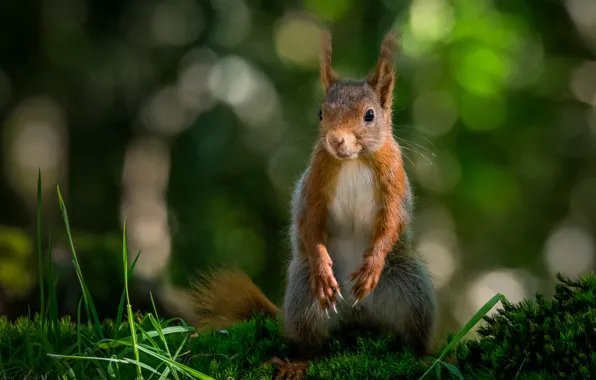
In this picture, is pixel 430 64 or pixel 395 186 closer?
pixel 395 186

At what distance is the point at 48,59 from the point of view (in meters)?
8.24

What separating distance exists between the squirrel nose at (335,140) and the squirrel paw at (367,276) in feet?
1.82

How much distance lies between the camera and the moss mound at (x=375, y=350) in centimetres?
273

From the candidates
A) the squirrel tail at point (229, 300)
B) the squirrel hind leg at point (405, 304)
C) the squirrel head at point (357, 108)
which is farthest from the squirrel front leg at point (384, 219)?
the squirrel tail at point (229, 300)

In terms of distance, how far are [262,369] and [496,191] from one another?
5.15 metres

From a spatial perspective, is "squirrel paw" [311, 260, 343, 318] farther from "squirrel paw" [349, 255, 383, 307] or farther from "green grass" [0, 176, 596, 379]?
"green grass" [0, 176, 596, 379]

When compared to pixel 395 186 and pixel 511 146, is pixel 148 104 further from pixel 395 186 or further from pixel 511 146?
pixel 395 186

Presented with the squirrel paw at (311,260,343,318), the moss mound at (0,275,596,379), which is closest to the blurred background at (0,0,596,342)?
the moss mound at (0,275,596,379)

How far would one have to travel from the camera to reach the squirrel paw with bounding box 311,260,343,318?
3289mm

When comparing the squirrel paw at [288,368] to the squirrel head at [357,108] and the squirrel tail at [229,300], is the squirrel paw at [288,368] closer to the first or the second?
the squirrel tail at [229,300]

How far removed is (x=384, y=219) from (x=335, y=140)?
0.49 metres

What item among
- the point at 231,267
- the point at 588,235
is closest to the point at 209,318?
the point at 231,267

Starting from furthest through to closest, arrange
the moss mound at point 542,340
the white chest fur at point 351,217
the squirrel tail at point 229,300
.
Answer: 1. the squirrel tail at point 229,300
2. the white chest fur at point 351,217
3. the moss mound at point 542,340

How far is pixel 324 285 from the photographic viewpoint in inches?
130
